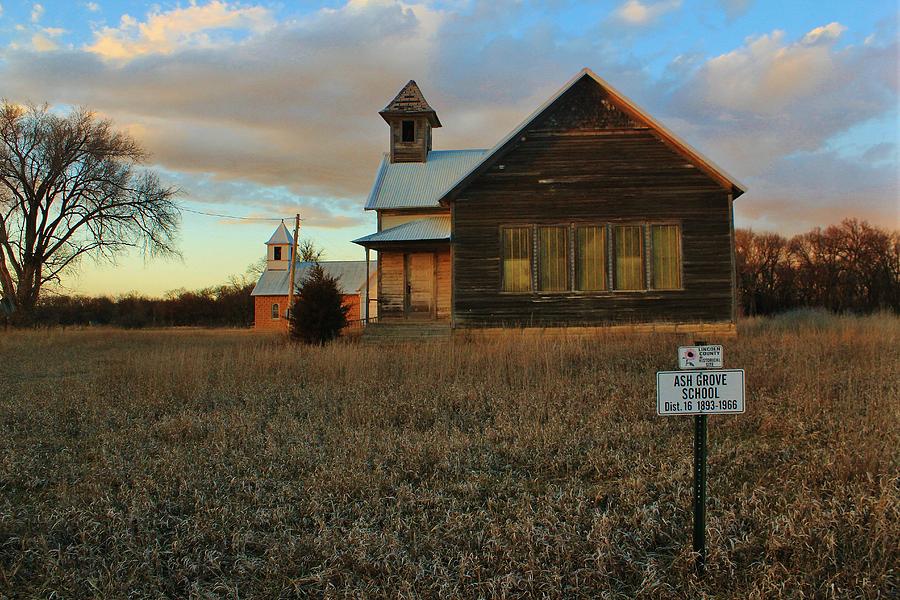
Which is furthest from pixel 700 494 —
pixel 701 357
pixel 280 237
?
pixel 280 237

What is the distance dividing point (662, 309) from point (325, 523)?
1421 cm

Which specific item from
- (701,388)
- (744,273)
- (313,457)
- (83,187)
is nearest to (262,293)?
(83,187)

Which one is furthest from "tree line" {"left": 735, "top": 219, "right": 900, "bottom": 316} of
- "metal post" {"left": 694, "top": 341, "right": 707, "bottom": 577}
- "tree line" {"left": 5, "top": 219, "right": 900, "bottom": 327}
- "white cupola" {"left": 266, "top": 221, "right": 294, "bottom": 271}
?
"metal post" {"left": 694, "top": 341, "right": 707, "bottom": 577}

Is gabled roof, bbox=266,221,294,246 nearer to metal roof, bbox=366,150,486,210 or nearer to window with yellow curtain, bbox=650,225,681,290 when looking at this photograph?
metal roof, bbox=366,150,486,210

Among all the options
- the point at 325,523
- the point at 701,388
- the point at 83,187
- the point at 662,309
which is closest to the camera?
the point at 701,388

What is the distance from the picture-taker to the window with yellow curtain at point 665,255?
18.3m

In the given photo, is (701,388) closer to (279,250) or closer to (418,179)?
(418,179)

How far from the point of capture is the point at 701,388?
4.65 metres

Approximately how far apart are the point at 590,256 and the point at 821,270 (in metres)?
31.4

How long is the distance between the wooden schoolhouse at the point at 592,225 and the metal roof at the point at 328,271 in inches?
1213

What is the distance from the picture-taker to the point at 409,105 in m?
27.1

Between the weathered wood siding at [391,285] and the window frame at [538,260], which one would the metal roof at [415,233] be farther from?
the window frame at [538,260]

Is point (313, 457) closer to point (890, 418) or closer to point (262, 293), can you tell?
point (890, 418)

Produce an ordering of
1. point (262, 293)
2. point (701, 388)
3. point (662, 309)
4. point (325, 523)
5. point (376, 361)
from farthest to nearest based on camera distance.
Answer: point (262, 293)
point (662, 309)
point (376, 361)
point (325, 523)
point (701, 388)
